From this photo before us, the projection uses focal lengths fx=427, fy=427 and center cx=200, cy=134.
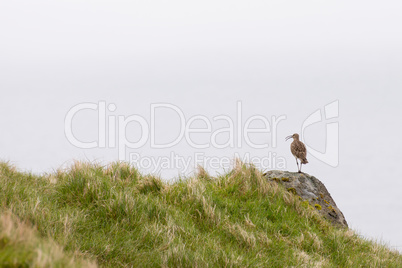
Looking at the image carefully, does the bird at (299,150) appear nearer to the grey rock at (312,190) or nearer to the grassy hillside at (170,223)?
the grey rock at (312,190)

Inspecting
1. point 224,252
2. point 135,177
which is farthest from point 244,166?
point 224,252

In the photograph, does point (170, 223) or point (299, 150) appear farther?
point (299, 150)

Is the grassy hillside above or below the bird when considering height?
below

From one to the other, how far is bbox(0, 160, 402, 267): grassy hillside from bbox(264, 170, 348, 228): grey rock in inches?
38.4

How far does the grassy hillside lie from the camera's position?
5.97m

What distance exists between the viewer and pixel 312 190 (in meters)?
11.4

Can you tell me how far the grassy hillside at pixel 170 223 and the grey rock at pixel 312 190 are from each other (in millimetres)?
974

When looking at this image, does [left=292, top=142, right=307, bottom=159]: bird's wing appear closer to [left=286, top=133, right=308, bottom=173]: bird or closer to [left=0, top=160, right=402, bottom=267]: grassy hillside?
[left=286, top=133, right=308, bottom=173]: bird

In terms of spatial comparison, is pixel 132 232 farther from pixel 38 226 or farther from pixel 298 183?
pixel 298 183

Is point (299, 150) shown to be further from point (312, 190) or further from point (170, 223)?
point (170, 223)

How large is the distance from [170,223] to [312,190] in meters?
5.58

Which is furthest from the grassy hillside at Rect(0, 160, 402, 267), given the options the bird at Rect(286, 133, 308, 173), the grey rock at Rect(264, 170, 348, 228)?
the bird at Rect(286, 133, 308, 173)

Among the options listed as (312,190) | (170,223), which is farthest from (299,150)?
(170,223)

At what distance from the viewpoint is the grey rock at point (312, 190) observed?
431 inches
